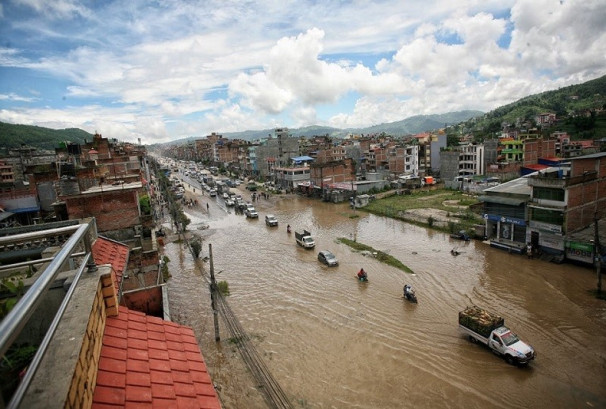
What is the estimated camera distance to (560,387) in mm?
11875

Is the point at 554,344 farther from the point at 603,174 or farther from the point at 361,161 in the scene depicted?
the point at 361,161

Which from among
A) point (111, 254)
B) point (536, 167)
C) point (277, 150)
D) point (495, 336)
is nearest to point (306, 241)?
point (495, 336)

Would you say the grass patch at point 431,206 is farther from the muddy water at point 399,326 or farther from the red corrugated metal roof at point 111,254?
the red corrugated metal roof at point 111,254

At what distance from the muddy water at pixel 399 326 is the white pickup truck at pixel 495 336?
1.43ft

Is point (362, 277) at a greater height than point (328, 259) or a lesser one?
lesser

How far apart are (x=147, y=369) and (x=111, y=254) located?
232 inches

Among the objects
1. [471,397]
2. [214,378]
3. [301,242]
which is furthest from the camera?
[301,242]

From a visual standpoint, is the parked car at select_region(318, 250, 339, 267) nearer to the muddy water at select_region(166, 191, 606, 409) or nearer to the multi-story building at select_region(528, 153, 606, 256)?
the muddy water at select_region(166, 191, 606, 409)

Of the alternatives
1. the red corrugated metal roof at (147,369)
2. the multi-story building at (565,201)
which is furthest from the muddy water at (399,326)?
the red corrugated metal roof at (147,369)

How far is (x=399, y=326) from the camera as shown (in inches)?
644

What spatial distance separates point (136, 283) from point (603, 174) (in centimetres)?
3031

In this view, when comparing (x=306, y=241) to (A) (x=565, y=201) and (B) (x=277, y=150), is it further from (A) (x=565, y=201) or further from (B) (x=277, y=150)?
(B) (x=277, y=150)

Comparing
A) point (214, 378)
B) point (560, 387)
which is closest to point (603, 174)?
point (560, 387)

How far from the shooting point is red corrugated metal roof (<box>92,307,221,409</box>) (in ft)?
10.9
